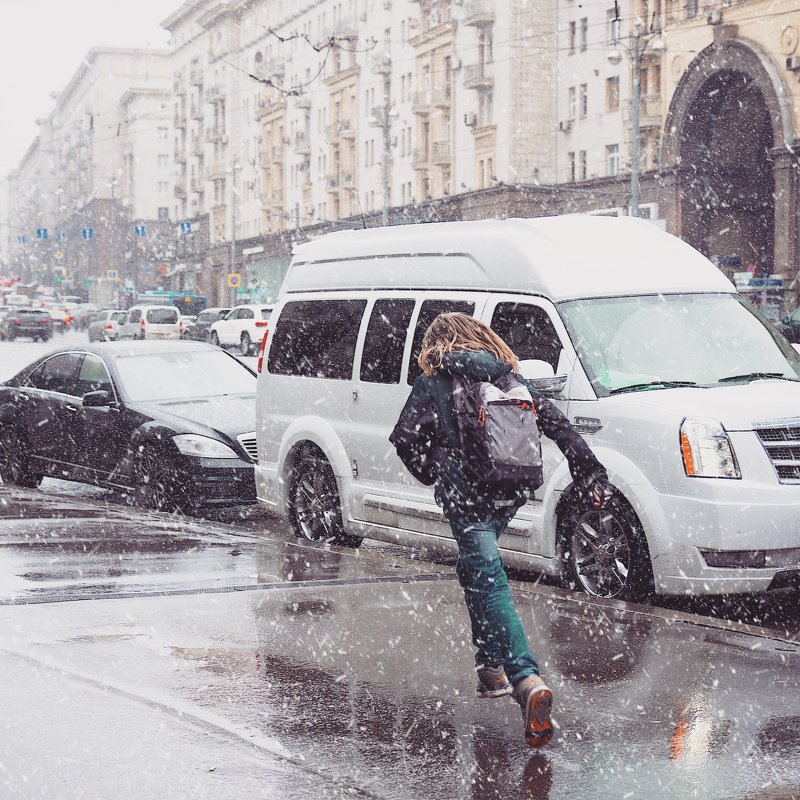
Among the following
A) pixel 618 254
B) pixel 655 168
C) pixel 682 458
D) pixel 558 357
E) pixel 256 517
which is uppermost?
pixel 655 168

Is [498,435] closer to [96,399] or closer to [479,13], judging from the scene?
[96,399]

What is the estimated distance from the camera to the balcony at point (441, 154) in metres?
63.2

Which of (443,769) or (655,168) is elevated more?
(655,168)

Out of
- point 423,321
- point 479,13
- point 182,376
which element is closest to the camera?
point 423,321

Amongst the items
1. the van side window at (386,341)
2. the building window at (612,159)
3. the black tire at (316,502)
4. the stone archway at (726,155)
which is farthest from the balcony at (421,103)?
the van side window at (386,341)

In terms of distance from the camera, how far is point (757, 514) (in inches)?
287

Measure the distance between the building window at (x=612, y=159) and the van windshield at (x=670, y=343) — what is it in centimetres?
4556

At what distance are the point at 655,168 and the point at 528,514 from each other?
44203mm

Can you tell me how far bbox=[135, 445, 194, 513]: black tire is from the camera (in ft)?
38.4

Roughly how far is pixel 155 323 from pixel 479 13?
18461mm

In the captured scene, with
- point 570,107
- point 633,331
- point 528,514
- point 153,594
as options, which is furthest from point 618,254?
point 570,107

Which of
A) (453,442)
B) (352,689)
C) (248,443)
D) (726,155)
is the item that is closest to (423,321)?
(248,443)

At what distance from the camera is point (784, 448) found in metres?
7.46

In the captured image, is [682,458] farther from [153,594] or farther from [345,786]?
[345,786]
